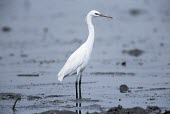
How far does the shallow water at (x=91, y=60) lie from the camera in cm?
1622

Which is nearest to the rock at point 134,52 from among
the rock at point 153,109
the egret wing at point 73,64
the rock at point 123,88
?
the rock at point 123,88

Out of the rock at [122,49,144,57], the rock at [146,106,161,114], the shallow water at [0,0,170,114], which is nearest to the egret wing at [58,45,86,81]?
the shallow water at [0,0,170,114]

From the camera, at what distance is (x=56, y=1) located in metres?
69.4

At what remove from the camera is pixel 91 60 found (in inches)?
1033

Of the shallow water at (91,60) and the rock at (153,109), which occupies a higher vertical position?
the shallow water at (91,60)

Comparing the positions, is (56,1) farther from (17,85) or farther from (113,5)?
(17,85)

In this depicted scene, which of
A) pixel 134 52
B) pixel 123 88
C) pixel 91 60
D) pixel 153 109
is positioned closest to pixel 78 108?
pixel 153 109

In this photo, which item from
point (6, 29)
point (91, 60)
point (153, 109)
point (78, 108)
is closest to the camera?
point (153, 109)

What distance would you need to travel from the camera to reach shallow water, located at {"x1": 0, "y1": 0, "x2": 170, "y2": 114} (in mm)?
16219

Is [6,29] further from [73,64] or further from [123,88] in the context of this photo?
[123,88]

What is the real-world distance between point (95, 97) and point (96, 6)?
138 ft

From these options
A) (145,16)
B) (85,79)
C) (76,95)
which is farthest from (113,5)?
(76,95)

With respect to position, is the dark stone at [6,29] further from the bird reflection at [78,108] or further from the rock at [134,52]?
the bird reflection at [78,108]

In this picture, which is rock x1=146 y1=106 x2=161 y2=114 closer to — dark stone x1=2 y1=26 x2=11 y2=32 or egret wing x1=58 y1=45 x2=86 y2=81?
egret wing x1=58 y1=45 x2=86 y2=81
